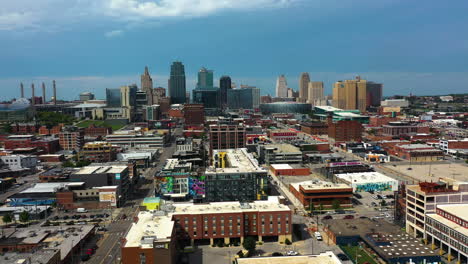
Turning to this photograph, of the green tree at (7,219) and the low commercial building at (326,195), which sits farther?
the low commercial building at (326,195)

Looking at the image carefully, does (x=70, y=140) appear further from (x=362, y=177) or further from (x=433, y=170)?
(x=433, y=170)

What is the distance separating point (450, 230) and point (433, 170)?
45.4 metres

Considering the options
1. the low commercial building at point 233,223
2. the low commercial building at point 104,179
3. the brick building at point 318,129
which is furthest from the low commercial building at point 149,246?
the brick building at point 318,129

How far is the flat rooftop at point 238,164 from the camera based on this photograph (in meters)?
53.9

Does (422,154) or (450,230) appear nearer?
(450,230)

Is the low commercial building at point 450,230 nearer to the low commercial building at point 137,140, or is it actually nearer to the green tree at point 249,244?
the green tree at point 249,244

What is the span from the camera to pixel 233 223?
4147 centimetres

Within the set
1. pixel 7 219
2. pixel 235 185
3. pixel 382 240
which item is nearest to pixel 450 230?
pixel 382 240

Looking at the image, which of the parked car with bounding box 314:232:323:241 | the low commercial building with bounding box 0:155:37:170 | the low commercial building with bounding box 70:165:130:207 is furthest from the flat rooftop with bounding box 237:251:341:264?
the low commercial building with bounding box 0:155:37:170

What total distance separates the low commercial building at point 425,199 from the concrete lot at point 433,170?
92.4 feet

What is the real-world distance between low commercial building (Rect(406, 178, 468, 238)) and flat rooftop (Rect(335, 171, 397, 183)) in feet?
66.0

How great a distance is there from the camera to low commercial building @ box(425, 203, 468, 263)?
3569cm

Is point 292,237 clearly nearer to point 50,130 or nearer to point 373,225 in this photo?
point 373,225

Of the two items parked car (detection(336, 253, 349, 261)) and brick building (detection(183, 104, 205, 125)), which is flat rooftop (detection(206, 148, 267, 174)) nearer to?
parked car (detection(336, 253, 349, 261))
